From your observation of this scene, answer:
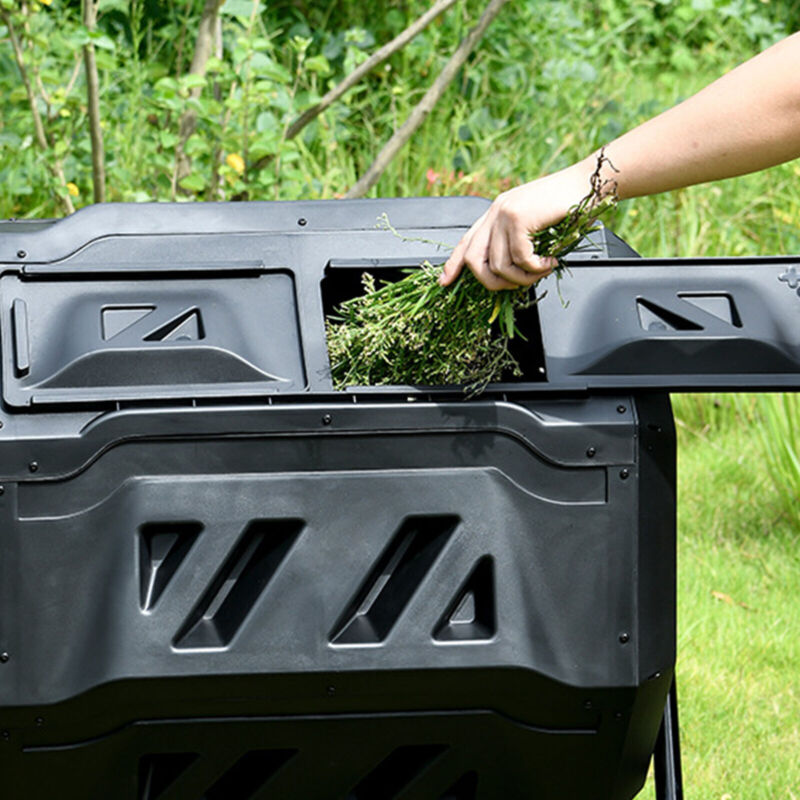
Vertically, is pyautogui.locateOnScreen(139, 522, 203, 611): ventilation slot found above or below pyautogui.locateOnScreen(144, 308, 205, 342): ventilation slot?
below

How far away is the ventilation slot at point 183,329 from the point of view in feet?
6.23

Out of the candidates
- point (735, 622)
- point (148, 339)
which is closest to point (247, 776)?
point (148, 339)

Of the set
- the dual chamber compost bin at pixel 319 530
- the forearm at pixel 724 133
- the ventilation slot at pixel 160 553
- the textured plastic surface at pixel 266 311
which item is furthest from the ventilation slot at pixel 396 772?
the forearm at pixel 724 133

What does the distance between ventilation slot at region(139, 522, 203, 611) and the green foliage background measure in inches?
31.9

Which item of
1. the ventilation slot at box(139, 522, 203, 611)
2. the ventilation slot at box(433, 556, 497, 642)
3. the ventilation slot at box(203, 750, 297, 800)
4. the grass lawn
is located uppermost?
the ventilation slot at box(139, 522, 203, 611)

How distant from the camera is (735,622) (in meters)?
3.41

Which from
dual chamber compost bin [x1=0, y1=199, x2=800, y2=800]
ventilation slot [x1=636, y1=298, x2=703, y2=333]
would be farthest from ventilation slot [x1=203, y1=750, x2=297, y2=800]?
ventilation slot [x1=636, y1=298, x2=703, y2=333]

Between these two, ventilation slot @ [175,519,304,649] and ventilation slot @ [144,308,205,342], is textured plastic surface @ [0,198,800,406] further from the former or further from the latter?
ventilation slot @ [175,519,304,649]

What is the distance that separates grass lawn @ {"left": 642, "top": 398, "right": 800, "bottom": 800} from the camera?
2793mm

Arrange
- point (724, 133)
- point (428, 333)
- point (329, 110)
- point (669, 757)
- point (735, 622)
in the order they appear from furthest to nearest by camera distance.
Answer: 1. point (329, 110)
2. point (735, 622)
3. point (669, 757)
4. point (428, 333)
5. point (724, 133)

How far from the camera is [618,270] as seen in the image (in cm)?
198

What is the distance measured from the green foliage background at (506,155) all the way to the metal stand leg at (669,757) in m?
0.48

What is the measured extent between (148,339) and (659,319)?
0.72m

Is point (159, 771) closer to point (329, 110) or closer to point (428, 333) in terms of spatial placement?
point (428, 333)
